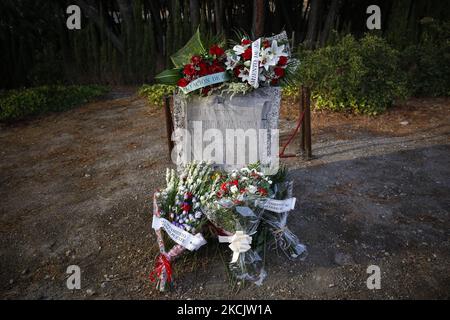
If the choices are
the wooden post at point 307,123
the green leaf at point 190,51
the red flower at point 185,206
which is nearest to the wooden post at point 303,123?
the wooden post at point 307,123

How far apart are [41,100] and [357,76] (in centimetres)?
590

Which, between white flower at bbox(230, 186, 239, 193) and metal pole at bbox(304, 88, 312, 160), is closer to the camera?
white flower at bbox(230, 186, 239, 193)

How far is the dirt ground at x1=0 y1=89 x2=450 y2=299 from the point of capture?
3.12 metres

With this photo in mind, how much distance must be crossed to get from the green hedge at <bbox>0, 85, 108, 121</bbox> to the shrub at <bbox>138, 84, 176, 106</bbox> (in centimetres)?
96

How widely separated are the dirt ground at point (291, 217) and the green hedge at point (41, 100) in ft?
2.79

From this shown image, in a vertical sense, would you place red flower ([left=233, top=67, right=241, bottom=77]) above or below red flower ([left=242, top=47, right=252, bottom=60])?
below

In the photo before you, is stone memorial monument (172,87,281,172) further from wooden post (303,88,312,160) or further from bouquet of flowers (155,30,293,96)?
wooden post (303,88,312,160)

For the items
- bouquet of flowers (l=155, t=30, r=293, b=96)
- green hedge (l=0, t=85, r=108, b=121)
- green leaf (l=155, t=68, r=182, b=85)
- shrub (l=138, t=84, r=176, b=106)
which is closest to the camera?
bouquet of flowers (l=155, t=30, r=293, b=96)

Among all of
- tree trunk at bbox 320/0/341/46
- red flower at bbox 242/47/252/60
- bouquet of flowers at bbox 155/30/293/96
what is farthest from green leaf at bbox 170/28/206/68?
tree trunk at bbox 320/0/341/46

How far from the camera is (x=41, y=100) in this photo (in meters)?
7.66

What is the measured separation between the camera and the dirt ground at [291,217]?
Result: 123 inches

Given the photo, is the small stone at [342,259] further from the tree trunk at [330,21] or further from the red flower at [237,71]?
the tree trunk at [330,21]

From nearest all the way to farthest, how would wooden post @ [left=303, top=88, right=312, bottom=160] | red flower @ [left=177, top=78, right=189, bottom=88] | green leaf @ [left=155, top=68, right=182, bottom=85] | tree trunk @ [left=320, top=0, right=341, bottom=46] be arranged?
red flower @ [left=177, top=78, right=189, bottom=88]
green leaf @ [left=155, top=68, right=182, bottom=85]
wooden post @ [left=303, top=88, right=312, bottom=160]
tree trunk @ [left=320, top=0, right=341, bottom=46]
